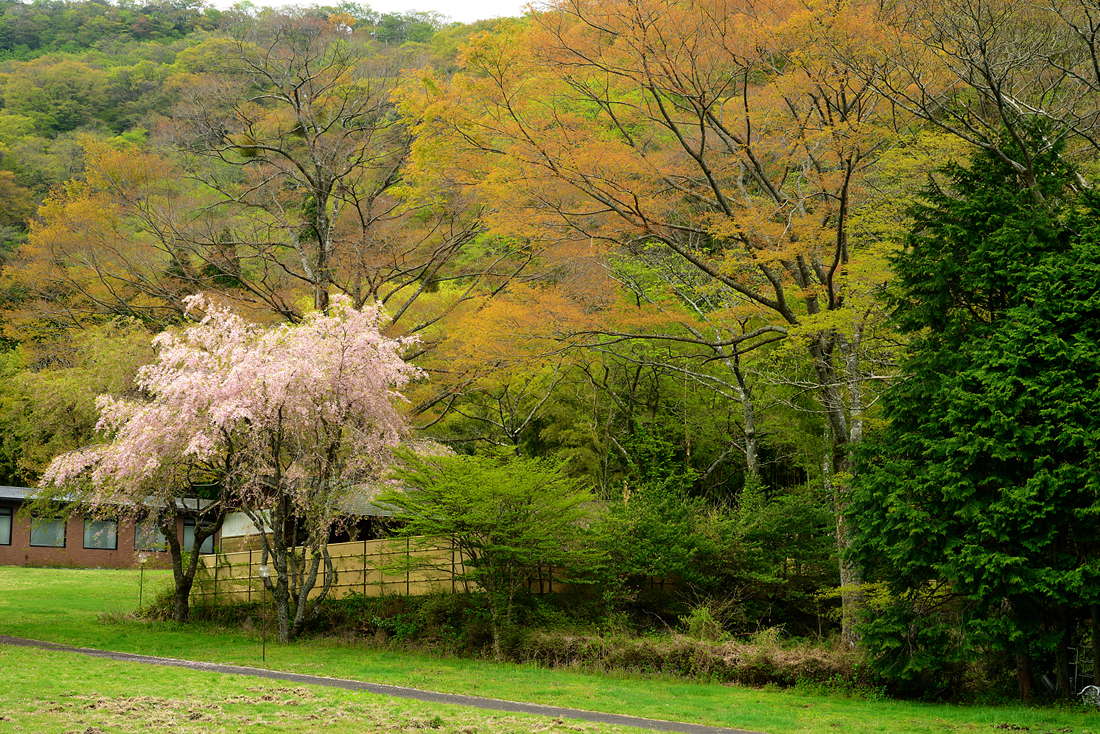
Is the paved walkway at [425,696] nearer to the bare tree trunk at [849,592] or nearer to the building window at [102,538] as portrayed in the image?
the bare tree trunk at [849,592]

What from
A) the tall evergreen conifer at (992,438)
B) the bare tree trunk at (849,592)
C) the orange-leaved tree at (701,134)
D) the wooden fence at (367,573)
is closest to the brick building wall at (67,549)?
the wooden fence at (367,573)

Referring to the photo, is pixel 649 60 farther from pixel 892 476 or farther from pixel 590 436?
pixel 590 436

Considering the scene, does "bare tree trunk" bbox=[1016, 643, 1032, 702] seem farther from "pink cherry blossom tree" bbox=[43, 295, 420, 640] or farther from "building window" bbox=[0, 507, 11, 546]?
"building window" bbox=[0, 507, 11, 546]

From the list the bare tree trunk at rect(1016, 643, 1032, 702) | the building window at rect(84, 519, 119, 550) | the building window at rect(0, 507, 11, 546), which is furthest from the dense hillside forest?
the building window at rect(84, 519, 119, 550)

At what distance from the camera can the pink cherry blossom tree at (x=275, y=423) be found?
17.7 m

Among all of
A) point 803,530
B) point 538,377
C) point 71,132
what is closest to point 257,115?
point 538,377

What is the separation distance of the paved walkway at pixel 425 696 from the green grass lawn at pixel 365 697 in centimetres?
44

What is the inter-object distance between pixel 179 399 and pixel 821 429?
17.5m

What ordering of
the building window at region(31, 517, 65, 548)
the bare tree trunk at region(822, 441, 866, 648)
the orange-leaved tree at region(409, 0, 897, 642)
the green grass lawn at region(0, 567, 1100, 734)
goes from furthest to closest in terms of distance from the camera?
the building window at region(31, 517, 65, 548), the bare tree trunk at region(822, 441, 866, 648), the orange-leaved tree at region(409, 0, 897, 642), the green grass lawn at region(0, 567, 1100, 734)

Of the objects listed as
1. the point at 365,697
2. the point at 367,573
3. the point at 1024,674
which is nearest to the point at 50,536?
the point at 367,573

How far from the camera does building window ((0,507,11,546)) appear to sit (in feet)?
114

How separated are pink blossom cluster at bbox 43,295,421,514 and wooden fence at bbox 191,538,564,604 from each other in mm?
1971

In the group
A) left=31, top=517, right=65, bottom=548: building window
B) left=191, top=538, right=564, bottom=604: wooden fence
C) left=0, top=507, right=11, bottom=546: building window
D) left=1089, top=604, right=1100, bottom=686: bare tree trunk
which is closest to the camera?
left=1089, top=604, right=1100, bottom=686: bare tree trunk

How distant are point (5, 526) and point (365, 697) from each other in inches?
1220
